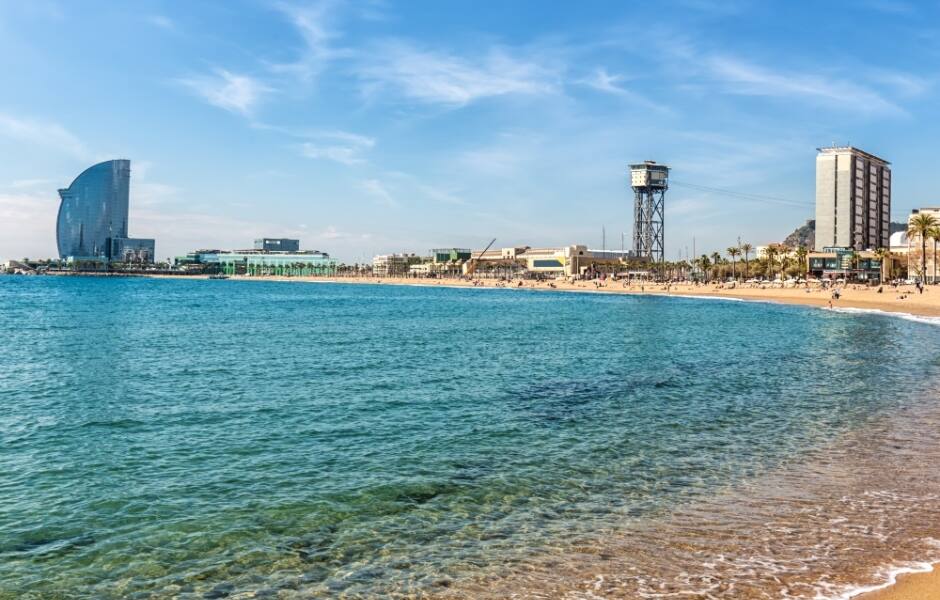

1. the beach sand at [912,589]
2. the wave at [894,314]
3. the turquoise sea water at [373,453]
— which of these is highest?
the wave at [894,314]

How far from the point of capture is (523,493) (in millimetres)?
12203

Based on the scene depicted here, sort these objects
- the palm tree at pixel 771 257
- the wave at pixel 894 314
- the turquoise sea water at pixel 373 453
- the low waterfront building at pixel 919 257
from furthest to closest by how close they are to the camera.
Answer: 1. the palm tree at pixel 771 257
2. the low waterfront building at pixel 919 257
3. the wave at pixel 894 314
4. the turquoise sea water at pixel 373 453

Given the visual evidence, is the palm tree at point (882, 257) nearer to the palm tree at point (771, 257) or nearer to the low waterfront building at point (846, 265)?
the low waterfront building at point (846, 265)

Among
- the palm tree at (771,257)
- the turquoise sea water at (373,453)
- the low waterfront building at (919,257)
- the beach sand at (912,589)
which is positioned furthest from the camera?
the palm tree at (771,257)

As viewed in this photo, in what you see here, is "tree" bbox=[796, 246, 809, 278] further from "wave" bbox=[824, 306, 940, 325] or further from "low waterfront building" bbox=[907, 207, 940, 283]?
"wave" bbox=[824, 306, 940, 325]

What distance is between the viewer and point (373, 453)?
581 inches

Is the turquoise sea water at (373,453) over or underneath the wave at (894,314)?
underneath

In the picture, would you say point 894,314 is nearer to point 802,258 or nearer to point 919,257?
point 802,258

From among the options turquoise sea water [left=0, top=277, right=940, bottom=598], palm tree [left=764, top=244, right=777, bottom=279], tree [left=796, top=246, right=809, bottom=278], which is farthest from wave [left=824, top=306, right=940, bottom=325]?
palm tree [left=764, top=244, right=777, bottom=279]

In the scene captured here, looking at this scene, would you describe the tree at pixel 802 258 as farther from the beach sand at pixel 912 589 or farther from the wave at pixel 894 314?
the beach sand at pixel 912 589

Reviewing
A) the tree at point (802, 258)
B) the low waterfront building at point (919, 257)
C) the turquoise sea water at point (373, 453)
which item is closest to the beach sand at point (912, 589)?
the turquoise sea water at point (373, 453)

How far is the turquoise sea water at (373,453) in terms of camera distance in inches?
365

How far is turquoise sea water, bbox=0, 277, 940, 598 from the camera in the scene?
365 inches

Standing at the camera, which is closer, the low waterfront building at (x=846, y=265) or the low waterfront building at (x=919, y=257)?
the low waterfront building at (x=919, y=257)
